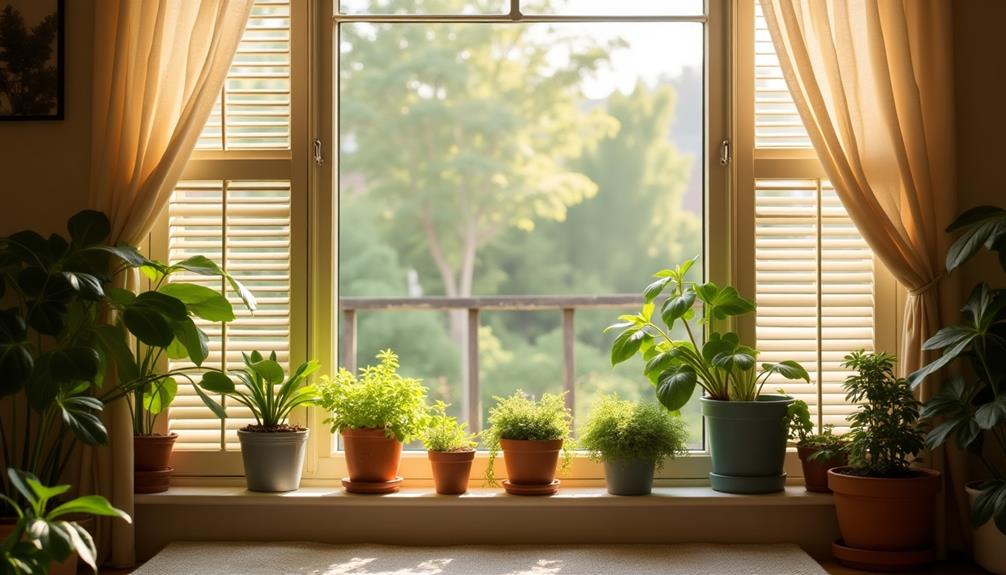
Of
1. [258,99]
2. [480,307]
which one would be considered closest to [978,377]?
[480,307]

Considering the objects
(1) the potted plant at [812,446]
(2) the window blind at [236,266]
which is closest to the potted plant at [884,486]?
(1) the potted plant at [812,446]

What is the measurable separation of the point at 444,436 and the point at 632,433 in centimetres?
63

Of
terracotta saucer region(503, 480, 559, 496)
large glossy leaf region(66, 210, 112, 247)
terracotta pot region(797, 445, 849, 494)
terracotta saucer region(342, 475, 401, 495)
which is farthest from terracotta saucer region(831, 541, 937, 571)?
large glossy leaf region(66, 210, 112, 247)

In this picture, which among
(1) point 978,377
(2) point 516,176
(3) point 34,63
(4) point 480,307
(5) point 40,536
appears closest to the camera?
(5) point 40,536

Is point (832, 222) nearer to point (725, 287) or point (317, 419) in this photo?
point (725, 287)

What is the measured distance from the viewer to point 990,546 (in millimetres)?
2836

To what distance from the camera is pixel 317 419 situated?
129 inches

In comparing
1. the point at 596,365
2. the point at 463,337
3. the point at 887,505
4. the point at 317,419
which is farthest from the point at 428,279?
the point at 887,505

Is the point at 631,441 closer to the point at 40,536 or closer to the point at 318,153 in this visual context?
the point at 318,153

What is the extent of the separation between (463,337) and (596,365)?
1.71m

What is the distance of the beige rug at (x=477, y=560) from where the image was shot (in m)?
2.74

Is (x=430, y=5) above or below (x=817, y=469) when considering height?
above

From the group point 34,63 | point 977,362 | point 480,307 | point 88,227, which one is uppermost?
point 34,63

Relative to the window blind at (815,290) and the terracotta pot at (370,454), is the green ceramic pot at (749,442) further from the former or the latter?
the terracotta pot at (370,454)
